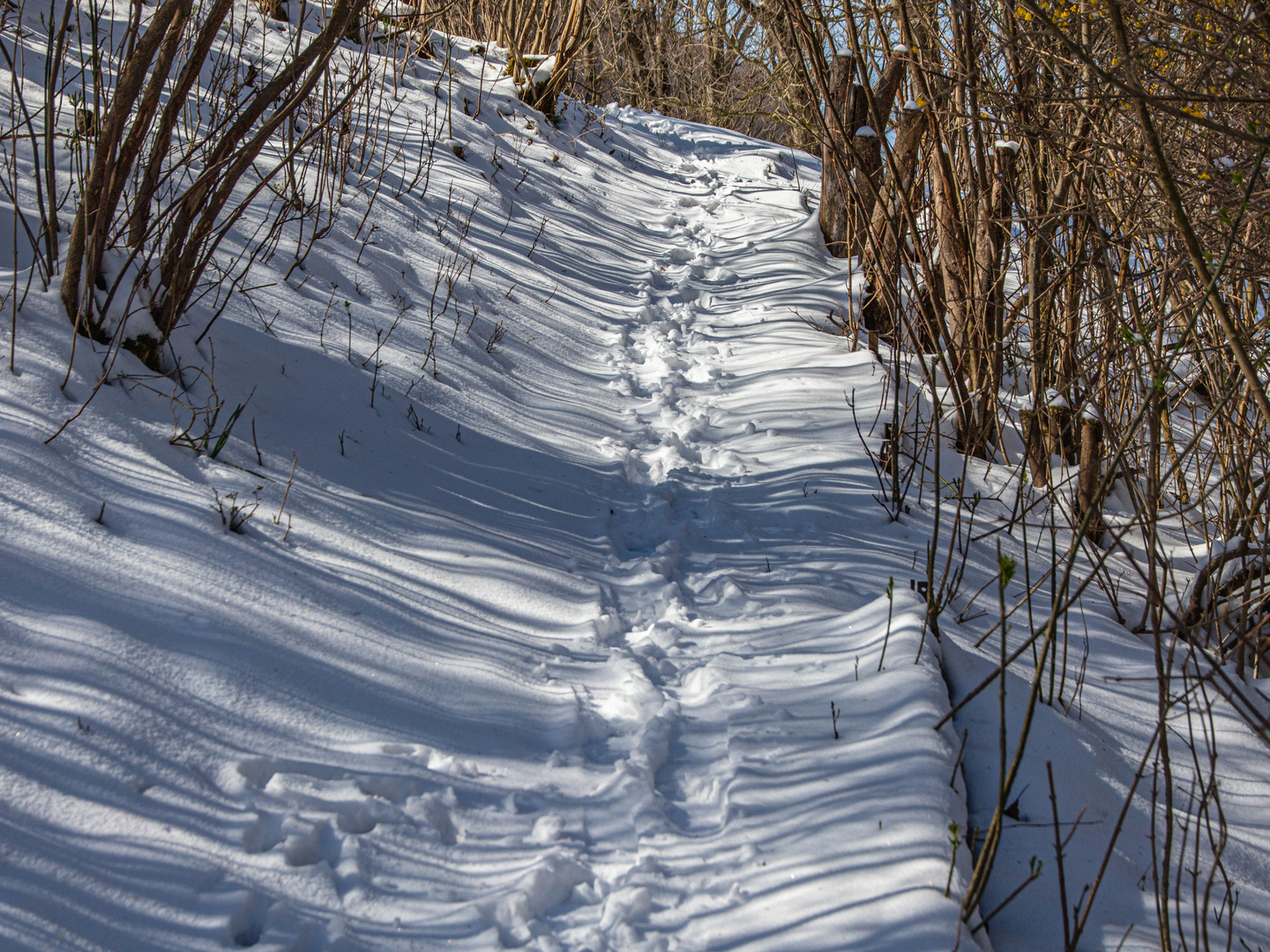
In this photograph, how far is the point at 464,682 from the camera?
2201 millimetres

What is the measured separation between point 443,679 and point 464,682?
0.18 ft

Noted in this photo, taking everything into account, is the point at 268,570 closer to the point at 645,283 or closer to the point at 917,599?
the point at 917,599

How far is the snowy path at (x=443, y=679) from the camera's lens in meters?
1.56

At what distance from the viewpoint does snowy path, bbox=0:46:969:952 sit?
1564mm

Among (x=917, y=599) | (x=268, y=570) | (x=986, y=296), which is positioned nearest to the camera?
(x=268, y=570)

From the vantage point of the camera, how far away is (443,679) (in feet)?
7.19

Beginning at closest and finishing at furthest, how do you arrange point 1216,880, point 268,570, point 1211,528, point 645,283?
point 1216,880, point 268,570, point 1211,528, point 645,283

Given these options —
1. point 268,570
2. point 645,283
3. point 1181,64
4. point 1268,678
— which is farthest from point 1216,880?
point 645,283

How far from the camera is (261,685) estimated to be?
1929 mm

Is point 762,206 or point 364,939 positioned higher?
point 762,206

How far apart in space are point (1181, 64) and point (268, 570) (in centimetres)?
349

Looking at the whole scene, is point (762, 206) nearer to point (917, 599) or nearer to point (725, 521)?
point (725, 521)

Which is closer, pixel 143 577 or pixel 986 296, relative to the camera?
pixel 143 577

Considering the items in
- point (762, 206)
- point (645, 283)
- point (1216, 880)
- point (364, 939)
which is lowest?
point (364, 939)
